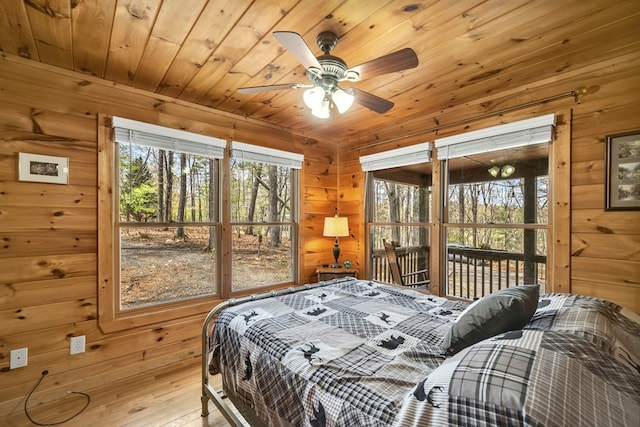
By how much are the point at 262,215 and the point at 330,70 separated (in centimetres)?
214

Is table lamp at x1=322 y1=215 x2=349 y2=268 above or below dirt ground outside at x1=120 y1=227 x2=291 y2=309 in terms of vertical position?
above

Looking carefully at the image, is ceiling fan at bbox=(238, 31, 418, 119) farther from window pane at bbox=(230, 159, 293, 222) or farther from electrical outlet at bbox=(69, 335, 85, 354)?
electrical outlet at bbox=(69, 335, 85, 354)

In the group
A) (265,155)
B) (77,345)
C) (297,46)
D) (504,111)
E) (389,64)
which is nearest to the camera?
(297,46)

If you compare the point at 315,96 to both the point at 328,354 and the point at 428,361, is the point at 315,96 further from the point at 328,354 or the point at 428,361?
the point at 428,361

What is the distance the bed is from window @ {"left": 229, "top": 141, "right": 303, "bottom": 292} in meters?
1.36

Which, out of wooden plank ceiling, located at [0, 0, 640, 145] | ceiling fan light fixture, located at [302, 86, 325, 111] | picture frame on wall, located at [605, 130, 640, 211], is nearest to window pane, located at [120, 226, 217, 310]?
wooden plank ceiling, located at [0, 0, 640, 145]

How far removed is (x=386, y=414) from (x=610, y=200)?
2474mm

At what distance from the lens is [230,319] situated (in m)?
1.79

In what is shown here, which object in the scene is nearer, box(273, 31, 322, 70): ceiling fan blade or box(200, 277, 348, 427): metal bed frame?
box(273, 31, 322, 70): ceiling fan blade

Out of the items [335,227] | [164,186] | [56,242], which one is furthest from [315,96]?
[56,242]

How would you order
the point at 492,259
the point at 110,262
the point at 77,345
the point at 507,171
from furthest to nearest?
the point at 492,259
the point at 507,171
the point at 110,262
the point at 77,345

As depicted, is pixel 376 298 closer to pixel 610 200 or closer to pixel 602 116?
pixel 610 200

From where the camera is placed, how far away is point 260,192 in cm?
356

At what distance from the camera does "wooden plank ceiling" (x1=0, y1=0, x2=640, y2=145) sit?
1.65m
